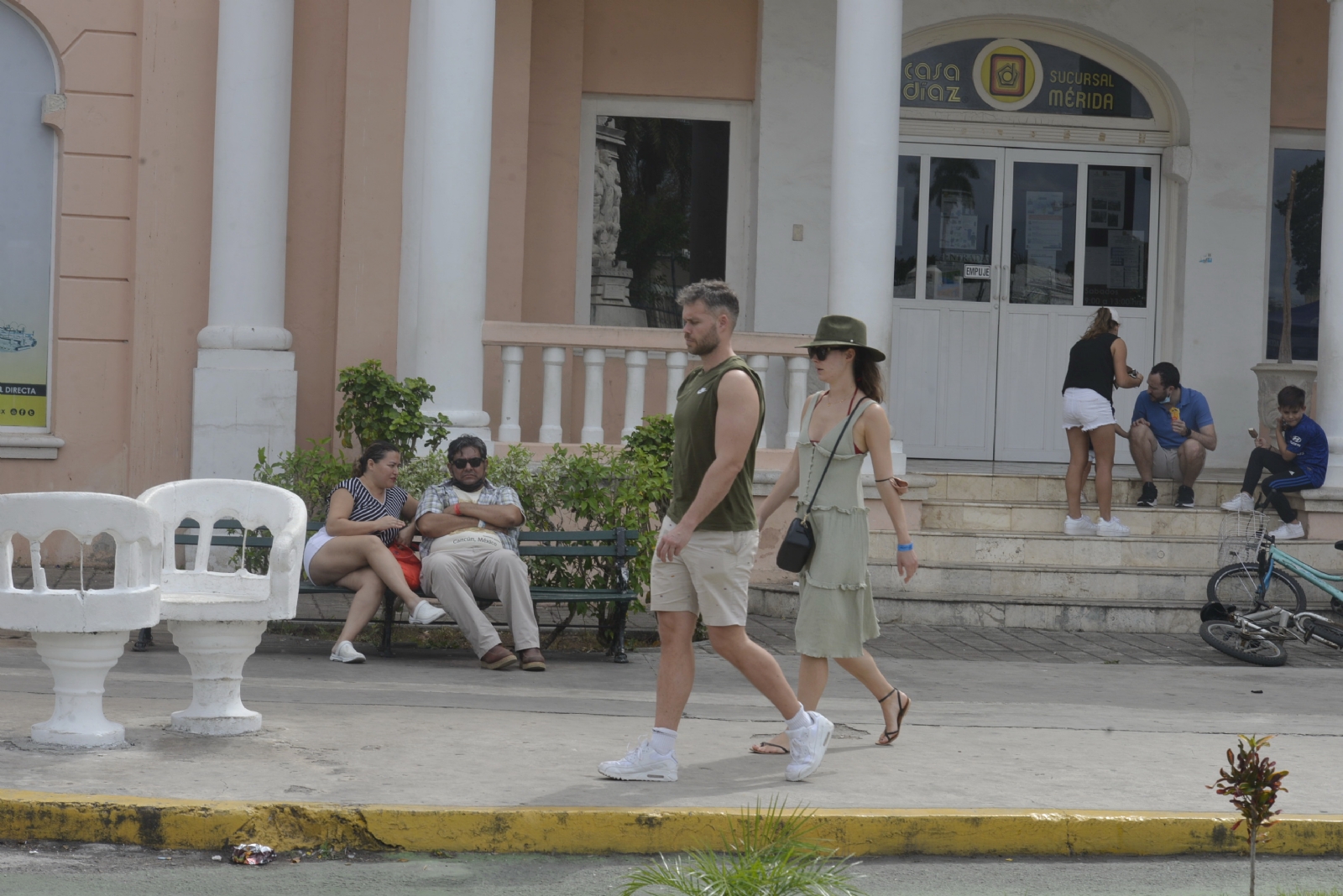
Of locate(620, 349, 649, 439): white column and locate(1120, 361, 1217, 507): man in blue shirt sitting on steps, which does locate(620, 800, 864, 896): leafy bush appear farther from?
locate(1120, 361, 1217, 507): man in blue shirt sitting on steps

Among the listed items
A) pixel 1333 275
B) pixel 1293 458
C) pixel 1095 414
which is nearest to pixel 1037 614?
pixel 1095 414

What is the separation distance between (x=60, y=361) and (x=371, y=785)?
7.44 metres

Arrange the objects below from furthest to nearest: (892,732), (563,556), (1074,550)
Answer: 1. (1074,550)
2. (563,556)
3. (892,732)

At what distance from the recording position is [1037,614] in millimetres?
10414

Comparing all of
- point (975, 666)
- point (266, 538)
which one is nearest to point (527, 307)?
point (266, 538)

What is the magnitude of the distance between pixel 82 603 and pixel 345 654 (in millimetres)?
2724

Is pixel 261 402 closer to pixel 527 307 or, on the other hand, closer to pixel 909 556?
pixel 527 307

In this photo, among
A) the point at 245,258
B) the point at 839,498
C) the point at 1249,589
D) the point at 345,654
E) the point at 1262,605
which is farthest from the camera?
the point at 245,258

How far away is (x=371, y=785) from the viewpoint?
Result: 541 centimetres

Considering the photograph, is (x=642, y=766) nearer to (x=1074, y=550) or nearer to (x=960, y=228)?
(x=1074, y=550)

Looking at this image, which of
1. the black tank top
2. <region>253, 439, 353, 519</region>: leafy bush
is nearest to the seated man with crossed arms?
<region>253, 439, 353, 519</region>: leafy bush

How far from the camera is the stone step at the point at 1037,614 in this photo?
10.4 metres

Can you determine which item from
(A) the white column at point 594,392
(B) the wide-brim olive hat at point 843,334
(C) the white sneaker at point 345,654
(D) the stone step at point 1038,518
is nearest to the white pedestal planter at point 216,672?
(C) the white sneaker at point 345,654

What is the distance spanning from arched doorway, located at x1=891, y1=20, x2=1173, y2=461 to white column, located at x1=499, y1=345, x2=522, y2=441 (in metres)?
4.04
